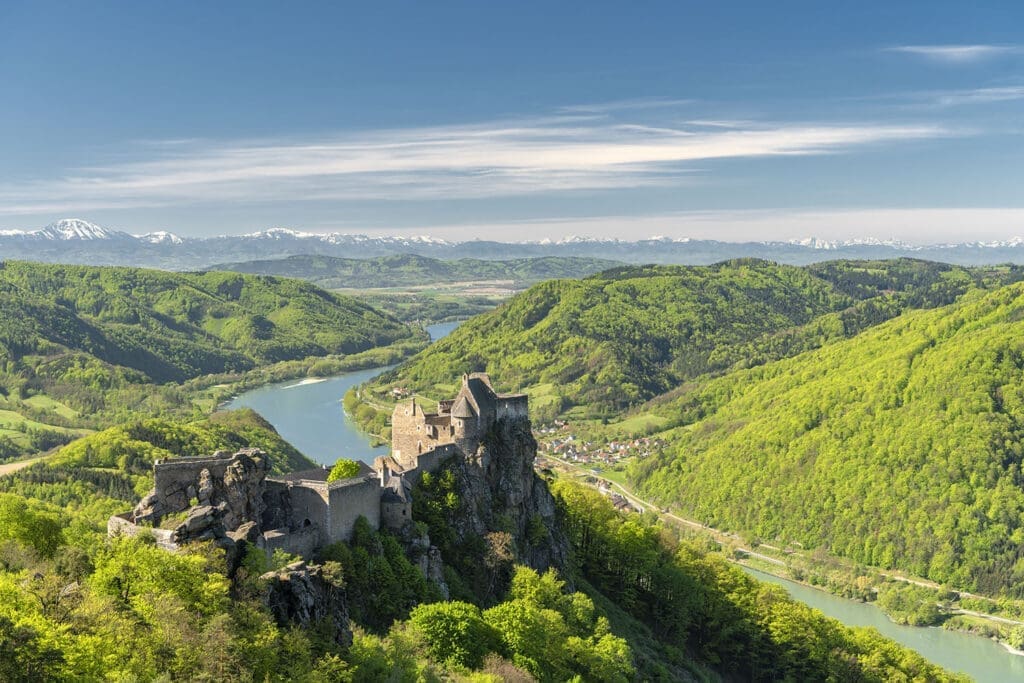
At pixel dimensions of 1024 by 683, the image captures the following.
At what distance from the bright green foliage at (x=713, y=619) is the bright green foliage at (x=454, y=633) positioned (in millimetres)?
22152

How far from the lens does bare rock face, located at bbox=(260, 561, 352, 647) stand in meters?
30.4

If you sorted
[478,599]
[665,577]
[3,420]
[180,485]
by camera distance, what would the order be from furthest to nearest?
[3,420]
[665,577]
[478,599]
[180,485]

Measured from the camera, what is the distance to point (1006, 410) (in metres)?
142

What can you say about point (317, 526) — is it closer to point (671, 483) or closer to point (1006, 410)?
point (671, 483)

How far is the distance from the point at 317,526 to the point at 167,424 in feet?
315

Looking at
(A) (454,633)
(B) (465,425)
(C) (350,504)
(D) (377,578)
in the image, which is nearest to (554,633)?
(A) (454,633)

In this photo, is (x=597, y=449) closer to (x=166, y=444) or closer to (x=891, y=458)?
(x=891, y=458)

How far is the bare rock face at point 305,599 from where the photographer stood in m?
30.4

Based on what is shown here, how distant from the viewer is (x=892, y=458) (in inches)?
5408

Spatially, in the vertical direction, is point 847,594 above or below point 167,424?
below

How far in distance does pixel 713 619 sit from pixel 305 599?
129ft

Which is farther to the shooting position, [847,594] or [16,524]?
[847,594]

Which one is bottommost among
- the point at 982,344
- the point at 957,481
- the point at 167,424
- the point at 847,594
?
the point at 847,594

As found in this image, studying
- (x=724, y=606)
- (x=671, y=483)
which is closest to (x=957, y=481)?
(x=671, y=483)
